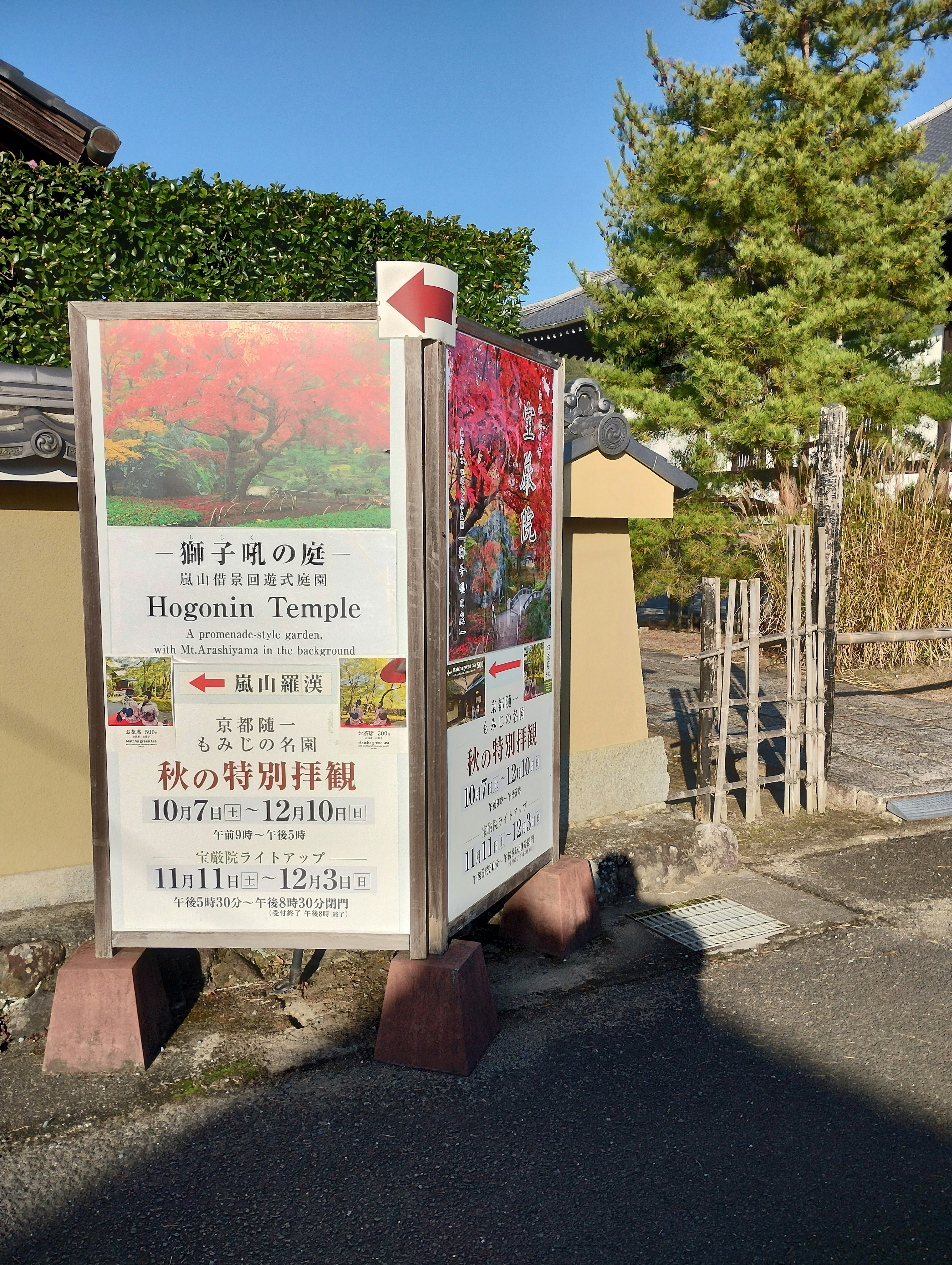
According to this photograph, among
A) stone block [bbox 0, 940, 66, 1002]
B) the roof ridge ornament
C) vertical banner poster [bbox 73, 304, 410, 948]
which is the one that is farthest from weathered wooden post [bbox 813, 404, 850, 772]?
stone block [bbox 0, 940, 66, 1002]

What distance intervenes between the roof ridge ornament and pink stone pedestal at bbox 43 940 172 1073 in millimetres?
2986

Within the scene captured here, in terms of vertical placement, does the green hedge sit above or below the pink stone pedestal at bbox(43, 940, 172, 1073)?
above

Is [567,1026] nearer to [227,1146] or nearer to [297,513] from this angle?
[227,1146]

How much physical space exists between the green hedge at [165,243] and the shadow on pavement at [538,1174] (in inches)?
183

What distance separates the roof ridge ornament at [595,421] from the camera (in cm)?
471

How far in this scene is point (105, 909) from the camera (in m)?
3.10

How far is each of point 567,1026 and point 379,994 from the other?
705 mm

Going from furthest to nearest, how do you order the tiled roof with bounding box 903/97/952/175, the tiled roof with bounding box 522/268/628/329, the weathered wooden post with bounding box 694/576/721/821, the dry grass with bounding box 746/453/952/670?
the tiled roof with bounding box 522/268/628/329
the tiled roof with bounding box 903/97/952/175
the dry grass with bounding box 746/453/952/670
the weathered wooden post with bounding box 694/576/721/821

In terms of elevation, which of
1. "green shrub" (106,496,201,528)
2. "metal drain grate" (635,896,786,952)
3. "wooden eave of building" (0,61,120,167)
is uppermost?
"wooden eave of building" (0,61,120,167)

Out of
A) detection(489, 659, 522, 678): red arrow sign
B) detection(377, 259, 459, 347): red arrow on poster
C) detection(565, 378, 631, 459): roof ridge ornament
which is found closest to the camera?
detection(377, 259, 459, 347): red arrow on poster

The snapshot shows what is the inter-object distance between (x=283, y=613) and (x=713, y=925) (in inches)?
98.0

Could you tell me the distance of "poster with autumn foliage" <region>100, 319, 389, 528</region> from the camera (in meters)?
2.90

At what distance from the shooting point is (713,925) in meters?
4.33

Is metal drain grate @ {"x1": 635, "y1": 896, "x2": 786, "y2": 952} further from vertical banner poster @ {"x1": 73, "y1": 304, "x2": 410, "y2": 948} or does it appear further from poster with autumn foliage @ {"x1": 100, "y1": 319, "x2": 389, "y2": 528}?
poster with autumn foliage @ {"x1": 100, "y1": 319, "x2": 389, "y2": 528}
